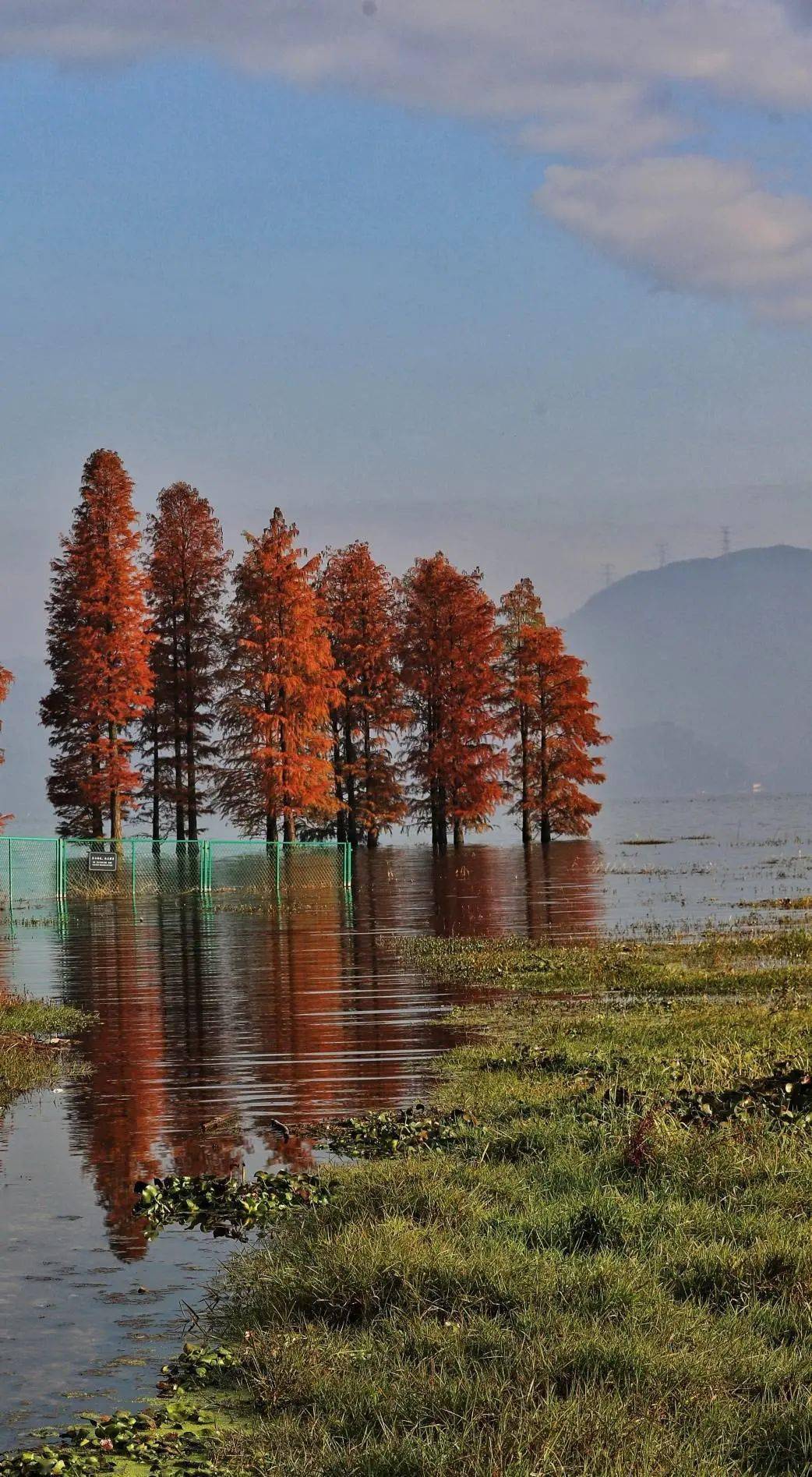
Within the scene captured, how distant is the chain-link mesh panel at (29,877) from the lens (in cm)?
3869

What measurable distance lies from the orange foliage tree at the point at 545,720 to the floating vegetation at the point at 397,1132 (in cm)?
6737

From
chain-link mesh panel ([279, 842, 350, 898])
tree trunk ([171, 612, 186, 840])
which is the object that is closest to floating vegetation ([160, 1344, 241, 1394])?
chain-link mesh panel ([279, 842, 350, 898])

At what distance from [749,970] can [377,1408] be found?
14.4 metres

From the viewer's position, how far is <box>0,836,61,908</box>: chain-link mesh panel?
38.7 meters

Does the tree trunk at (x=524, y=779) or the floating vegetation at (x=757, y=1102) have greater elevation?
the tree trunk at (x=524, y=779)

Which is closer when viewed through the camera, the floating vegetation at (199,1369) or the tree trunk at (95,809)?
the floating vegetation at (199,1369)

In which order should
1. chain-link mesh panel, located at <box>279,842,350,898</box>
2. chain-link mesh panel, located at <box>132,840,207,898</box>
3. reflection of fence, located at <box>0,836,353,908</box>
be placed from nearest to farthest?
reflection of fence, located at <box>0,836,353,908</box> < chain-link mesh panel, located at <box>279,842,350,898</box> < chain-link mesh panel, located at <box>132,840,207,898</box>

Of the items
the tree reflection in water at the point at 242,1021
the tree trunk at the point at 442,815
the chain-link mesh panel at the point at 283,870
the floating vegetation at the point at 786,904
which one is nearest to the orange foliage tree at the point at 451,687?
the tree trunk at the point at 442,815

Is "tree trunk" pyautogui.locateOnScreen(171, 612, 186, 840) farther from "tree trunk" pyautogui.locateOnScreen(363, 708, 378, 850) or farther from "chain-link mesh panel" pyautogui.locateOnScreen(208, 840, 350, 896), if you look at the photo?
"chain-link mesh panel" pyautogui.locateOnScreen(208, 840, 350, 896)

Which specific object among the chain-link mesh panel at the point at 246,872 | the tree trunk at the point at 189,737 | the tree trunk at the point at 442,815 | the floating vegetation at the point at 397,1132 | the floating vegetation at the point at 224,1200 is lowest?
the floating vegetation at the point at 224,1200

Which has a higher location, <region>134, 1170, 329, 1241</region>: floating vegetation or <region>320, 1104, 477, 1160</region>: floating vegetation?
<region>320, 1104, 477, 1160</region>: floating vegetation

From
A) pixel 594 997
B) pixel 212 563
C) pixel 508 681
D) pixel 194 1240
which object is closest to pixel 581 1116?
pixel 194 1240

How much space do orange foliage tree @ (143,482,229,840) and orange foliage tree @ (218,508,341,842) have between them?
880 cm

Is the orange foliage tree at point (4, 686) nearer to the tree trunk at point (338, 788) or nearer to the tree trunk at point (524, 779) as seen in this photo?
the tree trunk at point (338, 788)
